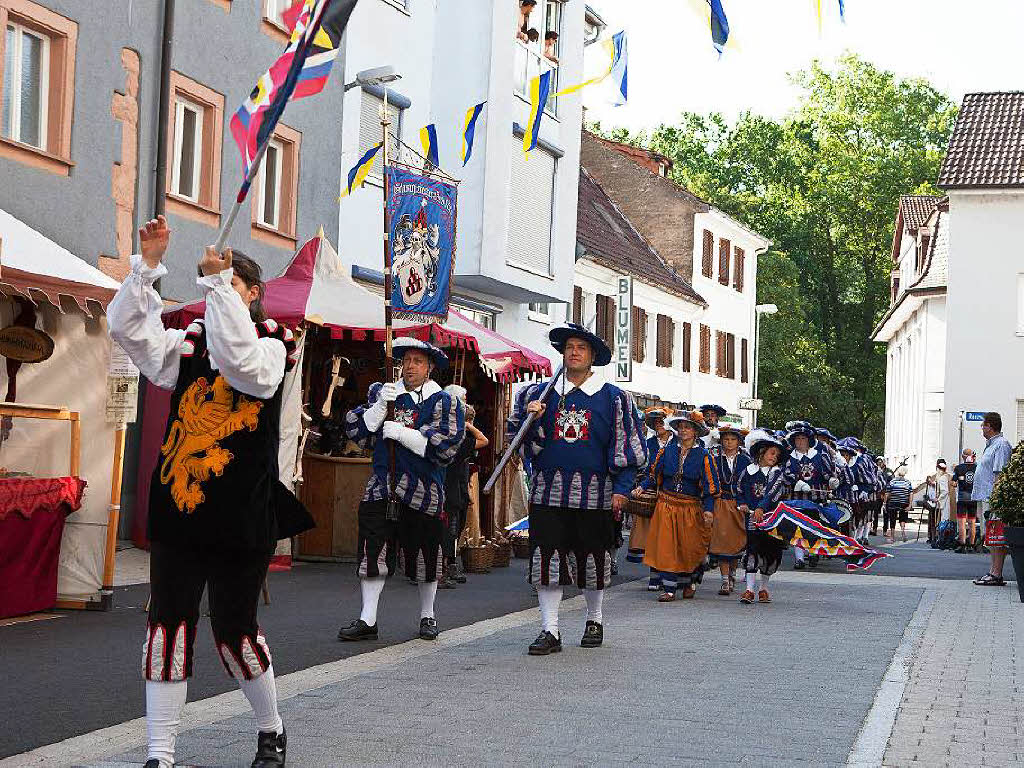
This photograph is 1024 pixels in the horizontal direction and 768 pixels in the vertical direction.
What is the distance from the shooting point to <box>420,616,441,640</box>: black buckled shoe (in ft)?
33.9

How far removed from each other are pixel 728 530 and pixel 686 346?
32.0 m

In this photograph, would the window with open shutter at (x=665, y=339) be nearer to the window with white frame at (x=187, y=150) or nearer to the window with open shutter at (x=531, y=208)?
the window with open shutter at (x=531, y=208)

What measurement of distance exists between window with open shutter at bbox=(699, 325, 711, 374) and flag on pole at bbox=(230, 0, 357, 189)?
4273 centimetres

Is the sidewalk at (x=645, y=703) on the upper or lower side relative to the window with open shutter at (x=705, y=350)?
lower

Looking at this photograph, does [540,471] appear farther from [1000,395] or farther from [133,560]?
[1000,395]

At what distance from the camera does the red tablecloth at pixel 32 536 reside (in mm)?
10375

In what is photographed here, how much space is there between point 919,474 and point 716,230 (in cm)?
1058

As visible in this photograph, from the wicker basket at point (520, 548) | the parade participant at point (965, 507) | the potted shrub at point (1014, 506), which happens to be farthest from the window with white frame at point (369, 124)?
the parade participant at point (965, 507)

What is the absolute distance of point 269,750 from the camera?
5926 mm

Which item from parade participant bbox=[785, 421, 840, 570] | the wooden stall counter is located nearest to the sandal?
parade participant bbox=[785, 421, 840, 570]

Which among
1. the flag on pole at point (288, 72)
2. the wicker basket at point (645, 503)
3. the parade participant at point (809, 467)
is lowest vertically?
the wicker basket at point (645, 503)

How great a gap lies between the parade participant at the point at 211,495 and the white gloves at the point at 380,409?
4.12m

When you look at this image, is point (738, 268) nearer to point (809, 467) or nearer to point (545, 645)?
point (809, 467)

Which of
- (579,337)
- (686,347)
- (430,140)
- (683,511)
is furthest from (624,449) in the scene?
(686,347)
